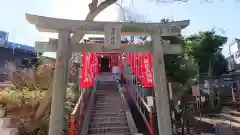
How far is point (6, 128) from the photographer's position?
7184mm

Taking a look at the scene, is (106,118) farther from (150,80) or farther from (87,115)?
(150,80)

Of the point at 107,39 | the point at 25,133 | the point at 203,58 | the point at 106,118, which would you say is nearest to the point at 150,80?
the point at 106,118

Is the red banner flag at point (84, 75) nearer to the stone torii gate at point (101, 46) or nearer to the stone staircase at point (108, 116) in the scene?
the stone staircase at point (108, 116)

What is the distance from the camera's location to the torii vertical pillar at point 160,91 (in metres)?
5.40

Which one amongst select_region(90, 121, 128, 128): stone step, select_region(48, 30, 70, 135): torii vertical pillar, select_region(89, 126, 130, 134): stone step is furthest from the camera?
select_region(90, 121, 128, 128): stone step

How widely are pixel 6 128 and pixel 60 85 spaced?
142 inches

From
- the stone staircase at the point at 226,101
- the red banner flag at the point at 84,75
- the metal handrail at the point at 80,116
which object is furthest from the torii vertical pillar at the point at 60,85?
the stone staircase at the point at 226,101

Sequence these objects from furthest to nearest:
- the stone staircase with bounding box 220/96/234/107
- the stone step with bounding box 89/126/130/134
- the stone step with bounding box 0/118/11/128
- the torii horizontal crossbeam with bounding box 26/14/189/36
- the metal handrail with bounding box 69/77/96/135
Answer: the stone staircase with bounding box 220/96/234/107 → the stone step with bounding box 89/126/130/134 → the stone step with bounding box 0/118/11/128 → the metal handrail with bounding box 69/77/96/135 → the torii horizontal crossbeam with bounding box 26/14/189/36

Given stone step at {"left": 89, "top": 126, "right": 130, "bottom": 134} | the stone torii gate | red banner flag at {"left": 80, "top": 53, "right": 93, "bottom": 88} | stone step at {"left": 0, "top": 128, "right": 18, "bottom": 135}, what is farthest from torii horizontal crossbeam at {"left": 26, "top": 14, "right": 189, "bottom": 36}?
stone step at {"left": 89, "top": 126, "right": 130, "bottom": 134}

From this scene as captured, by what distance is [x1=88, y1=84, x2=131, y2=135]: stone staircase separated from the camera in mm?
8305

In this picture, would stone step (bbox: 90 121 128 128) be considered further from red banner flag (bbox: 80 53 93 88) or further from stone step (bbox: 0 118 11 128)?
stone step (bbox: 0 118 11 128)

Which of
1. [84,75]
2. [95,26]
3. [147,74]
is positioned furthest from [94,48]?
[147,74]

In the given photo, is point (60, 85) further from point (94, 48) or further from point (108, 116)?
point (108, 116)

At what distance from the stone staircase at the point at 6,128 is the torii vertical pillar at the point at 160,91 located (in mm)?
5070
